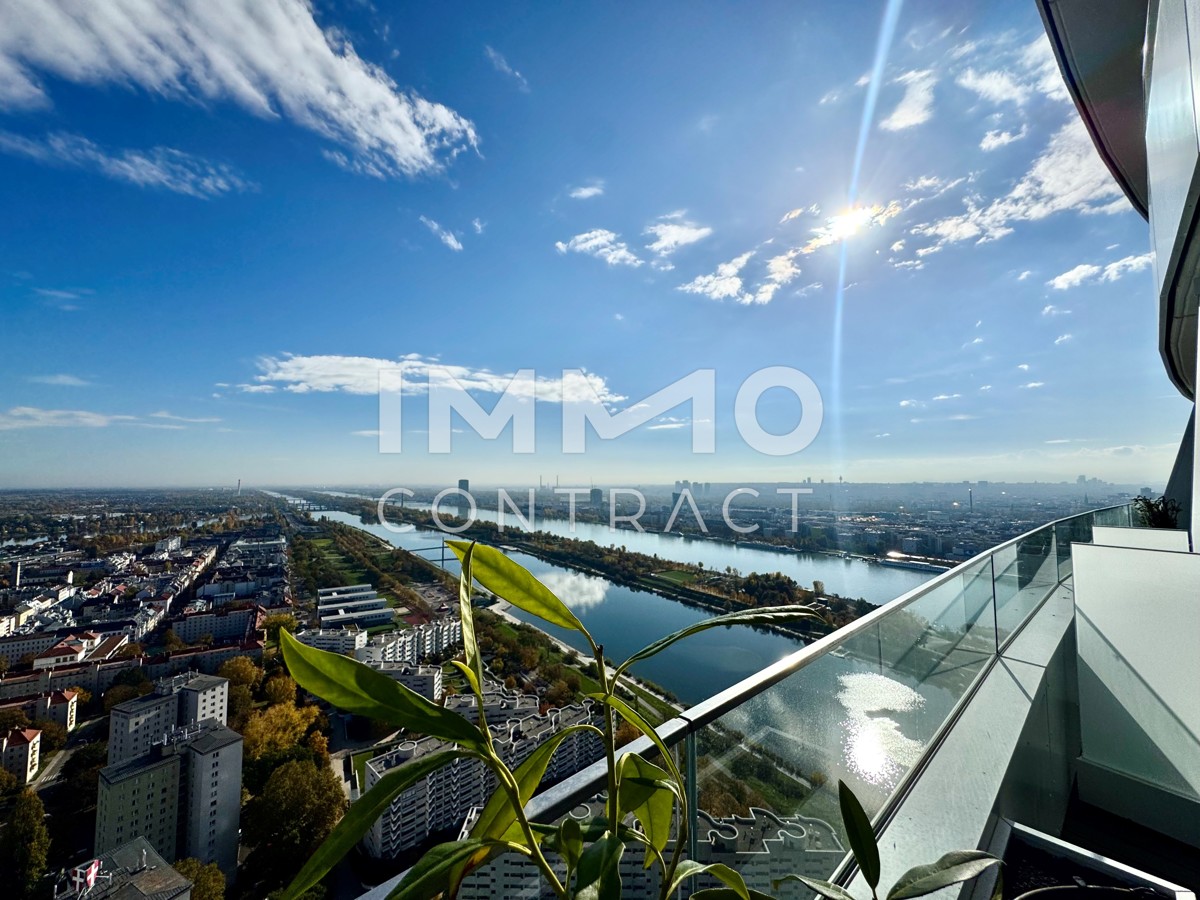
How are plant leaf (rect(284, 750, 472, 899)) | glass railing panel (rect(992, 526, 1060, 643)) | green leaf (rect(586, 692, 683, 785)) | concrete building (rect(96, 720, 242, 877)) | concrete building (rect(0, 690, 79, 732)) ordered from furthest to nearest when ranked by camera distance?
concrete building (rect(0, 690, 79, 732)), concrete building (rect(96, 720, 242, 877)), glass railing panel (rect(992, 526, 1060, 643)), green leaf (rect(586, 692, 683, 785)), plant leaf (rect(284, 750, 472, 899))

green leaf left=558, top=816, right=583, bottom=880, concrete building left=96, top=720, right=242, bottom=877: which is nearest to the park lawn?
concrete building left=96, top=720, right=242, bottom=877

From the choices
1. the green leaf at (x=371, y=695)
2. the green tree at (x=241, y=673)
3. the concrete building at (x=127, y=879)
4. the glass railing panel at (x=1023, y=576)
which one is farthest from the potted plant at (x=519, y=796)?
the green tree at (x=241, y=673)

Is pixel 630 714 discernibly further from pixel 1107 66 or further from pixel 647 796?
pixel 1107 66

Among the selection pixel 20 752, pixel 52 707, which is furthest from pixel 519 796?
pixel 52 707

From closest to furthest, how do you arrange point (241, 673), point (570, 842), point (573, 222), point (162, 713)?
point (570, 842)
point (162, 713)
point (241, 673)
point (573, 222)

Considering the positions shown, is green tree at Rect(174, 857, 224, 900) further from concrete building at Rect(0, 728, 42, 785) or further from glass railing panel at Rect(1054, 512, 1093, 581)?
glass railing panel at Rect(1054, 512, 1093, 581)
